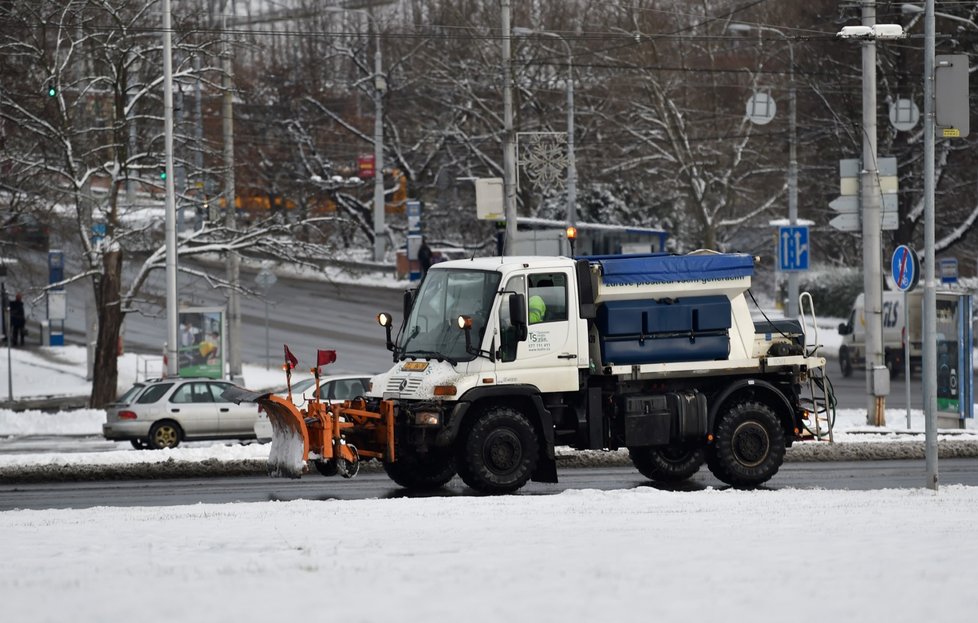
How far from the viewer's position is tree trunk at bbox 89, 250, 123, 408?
1260 inches

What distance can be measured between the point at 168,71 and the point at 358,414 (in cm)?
1559

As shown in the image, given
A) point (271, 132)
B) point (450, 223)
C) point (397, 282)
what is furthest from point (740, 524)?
point (271, 132)

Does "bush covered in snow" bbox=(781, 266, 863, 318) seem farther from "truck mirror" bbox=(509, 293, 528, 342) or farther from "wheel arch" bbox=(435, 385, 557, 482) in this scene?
"truck mirror" bbox=(509, 293, 528, 342)

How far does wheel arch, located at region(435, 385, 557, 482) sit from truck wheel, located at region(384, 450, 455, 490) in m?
1.19

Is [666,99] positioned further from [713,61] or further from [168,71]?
[168,71]

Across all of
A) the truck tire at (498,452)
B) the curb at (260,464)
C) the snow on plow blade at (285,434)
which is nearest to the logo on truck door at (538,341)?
the truck tire at (498,452)

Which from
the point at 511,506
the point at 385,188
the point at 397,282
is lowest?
the point at 511,506

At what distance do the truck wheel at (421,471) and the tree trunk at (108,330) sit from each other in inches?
634

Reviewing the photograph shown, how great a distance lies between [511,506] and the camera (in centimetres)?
1375

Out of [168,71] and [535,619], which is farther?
[168,71]

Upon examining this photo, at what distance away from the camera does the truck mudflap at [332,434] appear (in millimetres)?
15727

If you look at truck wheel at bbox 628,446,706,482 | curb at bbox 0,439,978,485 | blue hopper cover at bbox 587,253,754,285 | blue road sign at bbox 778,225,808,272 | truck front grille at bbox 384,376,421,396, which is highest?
blue road sign at bbox 778,225,808,272

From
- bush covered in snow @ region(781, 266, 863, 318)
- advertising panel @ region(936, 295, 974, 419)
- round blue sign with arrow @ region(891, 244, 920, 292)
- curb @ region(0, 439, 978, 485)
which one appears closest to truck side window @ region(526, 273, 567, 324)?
curb @ region(0, 439, 978, 485)

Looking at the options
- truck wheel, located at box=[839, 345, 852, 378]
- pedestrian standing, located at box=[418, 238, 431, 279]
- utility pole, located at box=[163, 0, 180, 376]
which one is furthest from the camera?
pedestrian standing, located at box=[418, 238, 431, 279]
